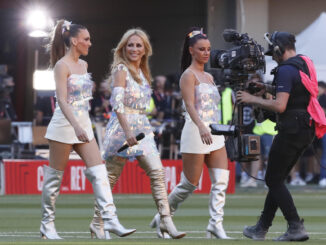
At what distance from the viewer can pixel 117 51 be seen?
10.2 m

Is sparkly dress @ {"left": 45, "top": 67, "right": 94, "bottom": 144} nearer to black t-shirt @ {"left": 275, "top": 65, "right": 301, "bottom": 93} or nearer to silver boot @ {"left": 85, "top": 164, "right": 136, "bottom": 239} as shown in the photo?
silver boot @ {"left": 85, "top": 164, "right": 136, "bottom": 239}

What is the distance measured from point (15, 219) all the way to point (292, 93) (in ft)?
15.9

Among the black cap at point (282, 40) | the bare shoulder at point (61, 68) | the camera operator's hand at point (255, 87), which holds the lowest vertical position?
the camera operator's hand at point (255, 87)

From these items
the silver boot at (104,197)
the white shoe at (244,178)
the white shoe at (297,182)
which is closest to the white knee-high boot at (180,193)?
A: the silver boot at (104,197)

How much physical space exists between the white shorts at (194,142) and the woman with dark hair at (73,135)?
35.8 inches

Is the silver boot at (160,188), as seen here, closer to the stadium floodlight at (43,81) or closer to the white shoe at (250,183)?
the white shoe at (250,183)

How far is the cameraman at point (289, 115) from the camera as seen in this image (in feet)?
31.8

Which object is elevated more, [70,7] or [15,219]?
[70,7]

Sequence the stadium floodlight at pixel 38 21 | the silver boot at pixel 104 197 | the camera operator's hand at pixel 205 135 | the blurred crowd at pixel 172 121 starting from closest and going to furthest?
the silver boot at pixel 104 197
the camera operator's hand at pixel 205 135
the blurred crowd at pixel 172 121
the stadium floodlight at pixel 38 21

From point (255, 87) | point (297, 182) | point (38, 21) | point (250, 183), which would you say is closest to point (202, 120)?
point (255, 87)

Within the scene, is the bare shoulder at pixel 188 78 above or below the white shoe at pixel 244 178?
above

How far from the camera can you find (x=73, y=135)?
9742 mm

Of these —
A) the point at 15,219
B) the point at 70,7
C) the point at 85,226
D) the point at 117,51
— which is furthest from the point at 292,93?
the point at 70,7

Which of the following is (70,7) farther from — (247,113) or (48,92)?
(247,113)
